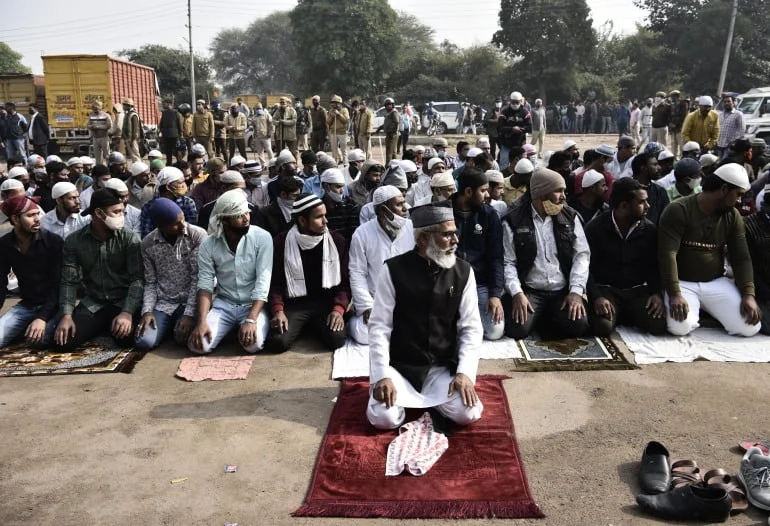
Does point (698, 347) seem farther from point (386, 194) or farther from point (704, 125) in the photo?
point (704, 125)

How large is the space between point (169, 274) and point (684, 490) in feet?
13.6

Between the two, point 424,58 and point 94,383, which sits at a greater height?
point 424,58

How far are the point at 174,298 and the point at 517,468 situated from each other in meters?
3.35

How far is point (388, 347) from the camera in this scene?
3.86 metres

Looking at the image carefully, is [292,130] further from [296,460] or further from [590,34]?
[590,34]

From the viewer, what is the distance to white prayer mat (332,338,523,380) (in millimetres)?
4796

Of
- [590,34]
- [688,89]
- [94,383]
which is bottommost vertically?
[94,383]

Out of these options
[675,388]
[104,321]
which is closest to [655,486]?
[675,388]

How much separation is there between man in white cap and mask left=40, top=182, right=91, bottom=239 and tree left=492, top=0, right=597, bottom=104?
124 ft

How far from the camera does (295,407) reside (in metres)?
4.28

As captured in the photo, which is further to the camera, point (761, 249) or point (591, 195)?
point (591, 195)

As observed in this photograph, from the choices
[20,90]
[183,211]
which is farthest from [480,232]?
[20,90]

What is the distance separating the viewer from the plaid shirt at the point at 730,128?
12.0 m

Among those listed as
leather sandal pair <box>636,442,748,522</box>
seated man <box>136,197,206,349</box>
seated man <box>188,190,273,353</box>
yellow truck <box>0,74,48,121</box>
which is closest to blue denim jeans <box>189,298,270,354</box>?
seated man <box>188,190,273,353</box>
